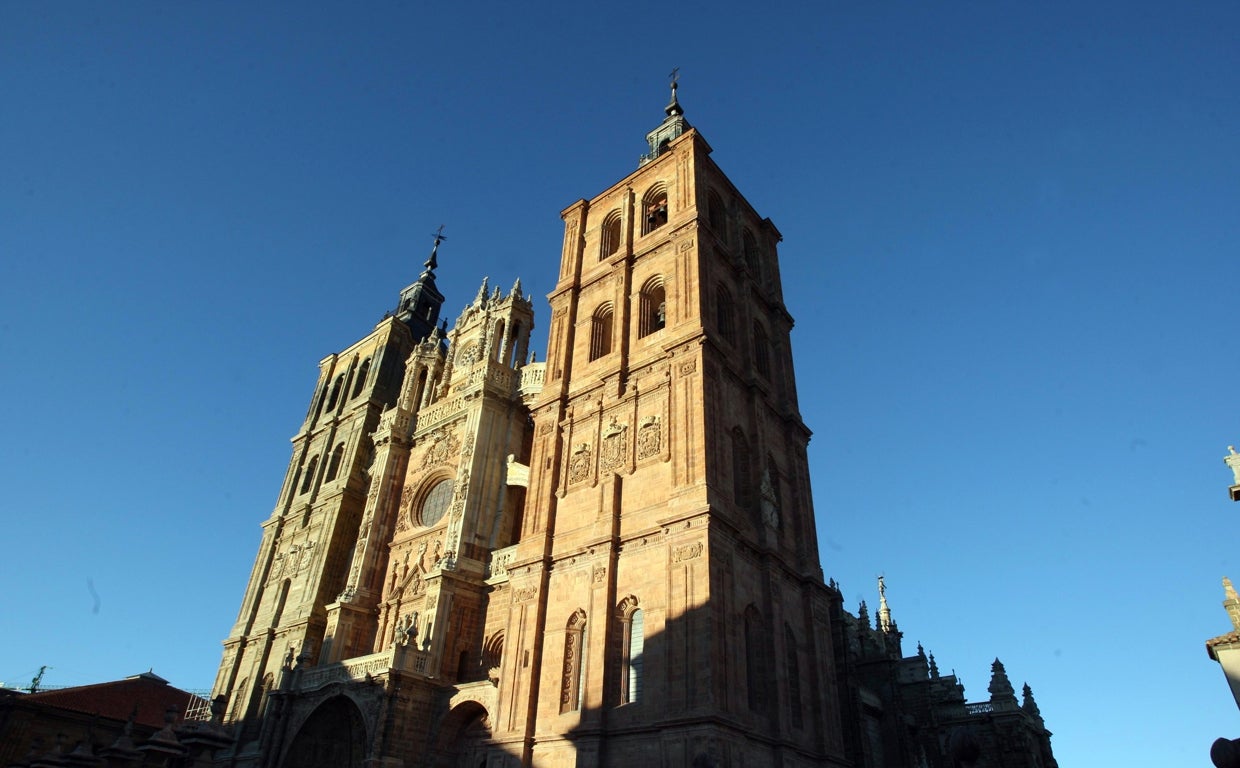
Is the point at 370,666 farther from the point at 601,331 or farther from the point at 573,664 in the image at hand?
the point at 601,331

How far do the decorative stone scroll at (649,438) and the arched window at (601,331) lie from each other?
4602 millimetres

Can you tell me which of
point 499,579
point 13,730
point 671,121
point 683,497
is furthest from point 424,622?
point 671,121

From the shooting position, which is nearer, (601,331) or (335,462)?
(601,331)

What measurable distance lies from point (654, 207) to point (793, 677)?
1697cm

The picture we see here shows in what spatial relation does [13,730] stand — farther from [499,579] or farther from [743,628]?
[743,628]

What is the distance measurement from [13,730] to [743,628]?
100ft

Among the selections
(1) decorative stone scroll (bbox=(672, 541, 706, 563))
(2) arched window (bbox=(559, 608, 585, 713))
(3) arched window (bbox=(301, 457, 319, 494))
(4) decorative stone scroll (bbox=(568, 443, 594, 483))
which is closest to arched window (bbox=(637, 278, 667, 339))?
(4) decorative stone scroll (bbox=(568, 443, 594, 483))

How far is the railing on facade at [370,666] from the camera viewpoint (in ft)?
72.5

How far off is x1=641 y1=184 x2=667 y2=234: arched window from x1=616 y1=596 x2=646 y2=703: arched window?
14445mm


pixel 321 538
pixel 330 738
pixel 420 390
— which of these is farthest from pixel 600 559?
pixel 321 538

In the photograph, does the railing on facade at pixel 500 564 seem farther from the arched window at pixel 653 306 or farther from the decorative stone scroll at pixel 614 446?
the arched window at pixel 653 306

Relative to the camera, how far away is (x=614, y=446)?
73.6ft

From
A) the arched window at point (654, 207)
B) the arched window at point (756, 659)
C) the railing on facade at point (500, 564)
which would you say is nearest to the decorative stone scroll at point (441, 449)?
the railing on facade at point (500, 564)

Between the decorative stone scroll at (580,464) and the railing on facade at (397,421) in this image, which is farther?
the railing on facade at (397,421)
